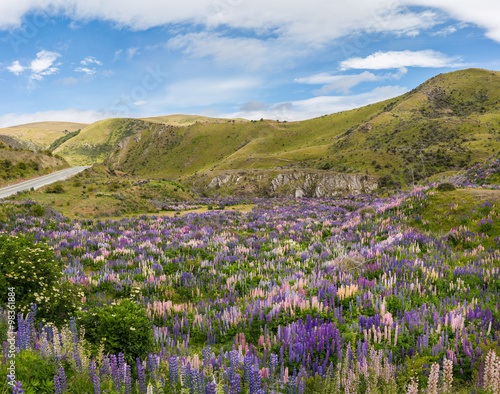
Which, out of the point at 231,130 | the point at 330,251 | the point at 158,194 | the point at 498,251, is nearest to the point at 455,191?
the point at 498,251

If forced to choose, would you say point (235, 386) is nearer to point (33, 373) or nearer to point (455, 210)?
point (33, 373)

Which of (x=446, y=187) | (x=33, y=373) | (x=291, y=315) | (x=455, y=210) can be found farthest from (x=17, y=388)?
(x=446, y=187)

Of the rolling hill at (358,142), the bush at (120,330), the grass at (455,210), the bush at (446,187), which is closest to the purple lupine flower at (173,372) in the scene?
the bush at (120,330)

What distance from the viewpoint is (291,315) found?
468 cm

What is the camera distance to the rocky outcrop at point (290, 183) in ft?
157

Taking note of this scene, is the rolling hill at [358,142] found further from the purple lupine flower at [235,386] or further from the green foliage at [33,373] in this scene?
the green foliage at [33,373]

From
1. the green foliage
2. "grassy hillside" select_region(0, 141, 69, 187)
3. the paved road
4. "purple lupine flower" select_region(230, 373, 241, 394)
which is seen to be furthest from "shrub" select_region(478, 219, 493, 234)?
"grassy hillside" select_region(0, 141, 69, 187)

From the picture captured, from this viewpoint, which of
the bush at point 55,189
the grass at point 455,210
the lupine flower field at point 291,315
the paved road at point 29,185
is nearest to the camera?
the lupine flower field at point 291,315

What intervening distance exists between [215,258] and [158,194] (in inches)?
1223

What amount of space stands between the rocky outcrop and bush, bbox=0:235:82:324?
145ft

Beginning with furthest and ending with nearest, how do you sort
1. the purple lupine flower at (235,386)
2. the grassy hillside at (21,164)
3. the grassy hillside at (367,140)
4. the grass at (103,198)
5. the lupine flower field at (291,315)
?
the grassy hillside at (367,140) < the grassy hillside at (21,164) < the grass at (103,198) < the lupine flower field at (291,315) < the purple lupine flower at (235,386)

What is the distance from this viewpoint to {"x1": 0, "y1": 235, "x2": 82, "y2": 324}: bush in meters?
4.84

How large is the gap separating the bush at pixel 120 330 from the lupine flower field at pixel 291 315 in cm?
8

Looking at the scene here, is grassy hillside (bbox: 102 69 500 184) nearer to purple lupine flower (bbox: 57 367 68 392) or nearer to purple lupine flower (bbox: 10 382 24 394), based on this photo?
purple lupine flower (bbox: 57 367 68 392)
